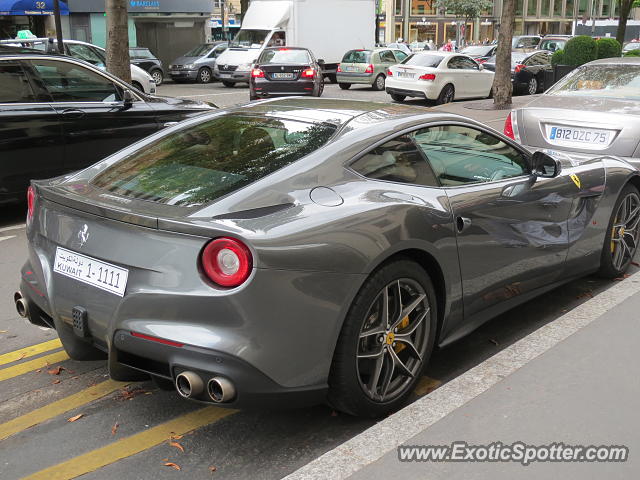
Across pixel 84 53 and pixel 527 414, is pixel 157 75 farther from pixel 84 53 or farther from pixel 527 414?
pixel 527 414

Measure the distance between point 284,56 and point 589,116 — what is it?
15.9 m

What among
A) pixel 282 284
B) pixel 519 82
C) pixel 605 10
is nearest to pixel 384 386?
pixel 282 284

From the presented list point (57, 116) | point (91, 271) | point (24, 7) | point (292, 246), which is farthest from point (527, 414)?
point (24, 7)

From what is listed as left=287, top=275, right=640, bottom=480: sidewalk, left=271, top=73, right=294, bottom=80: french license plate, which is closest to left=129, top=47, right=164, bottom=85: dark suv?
left=271, top=73, right=294, bottom=80: french license plate

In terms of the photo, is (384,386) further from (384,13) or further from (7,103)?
(384,13)

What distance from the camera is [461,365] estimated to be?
416 centimetres

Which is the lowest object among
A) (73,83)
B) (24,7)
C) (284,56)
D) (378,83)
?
(378,83)

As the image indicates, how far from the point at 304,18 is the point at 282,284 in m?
25.7

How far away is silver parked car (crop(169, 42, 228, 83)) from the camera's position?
28.1 meters

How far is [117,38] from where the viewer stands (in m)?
14.2

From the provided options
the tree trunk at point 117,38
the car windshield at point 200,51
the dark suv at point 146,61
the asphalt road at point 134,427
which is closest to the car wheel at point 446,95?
the tree trunk at point 117,38

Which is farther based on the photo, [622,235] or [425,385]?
[622,235]

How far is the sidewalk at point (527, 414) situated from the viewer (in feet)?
9.42

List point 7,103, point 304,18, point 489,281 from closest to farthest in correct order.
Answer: point 489,281
point 7,103
point 304,18
